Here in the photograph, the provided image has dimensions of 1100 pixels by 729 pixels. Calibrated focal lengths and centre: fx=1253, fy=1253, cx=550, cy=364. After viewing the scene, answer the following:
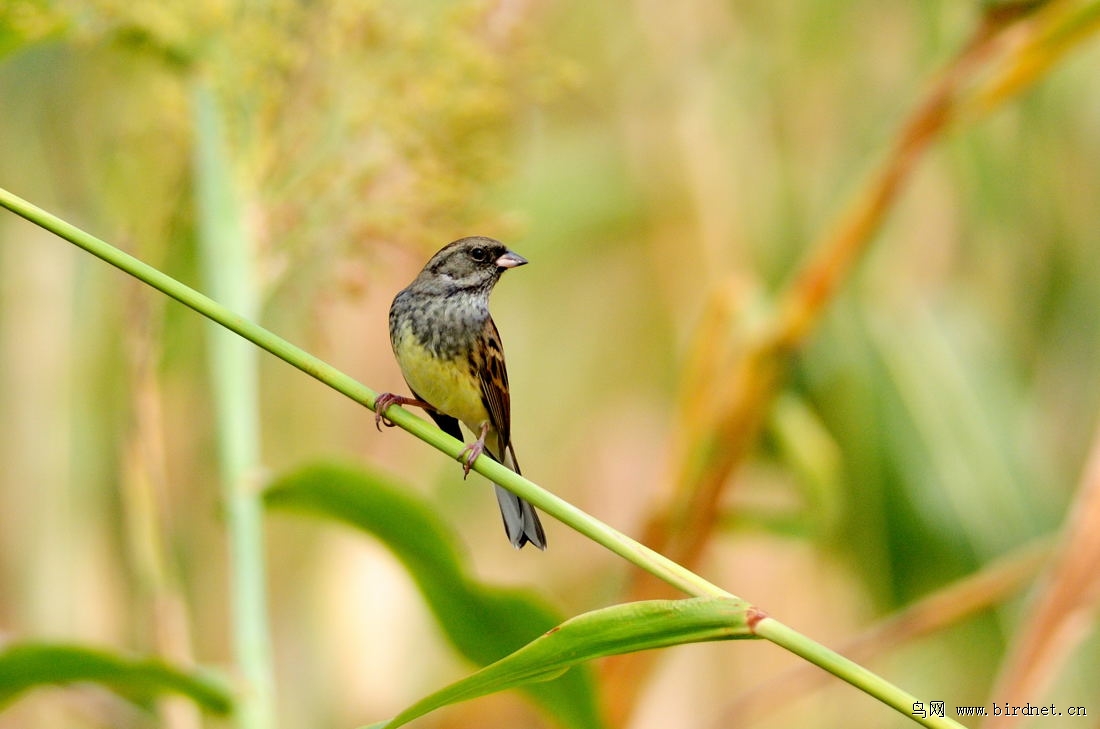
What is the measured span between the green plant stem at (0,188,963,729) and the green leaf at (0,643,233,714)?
0.74m

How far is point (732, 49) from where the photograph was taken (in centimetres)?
325

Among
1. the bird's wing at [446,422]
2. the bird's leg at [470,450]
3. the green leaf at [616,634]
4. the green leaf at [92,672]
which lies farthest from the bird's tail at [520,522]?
the green leaf at [616,634]

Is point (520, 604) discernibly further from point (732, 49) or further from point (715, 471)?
point (732, 49)

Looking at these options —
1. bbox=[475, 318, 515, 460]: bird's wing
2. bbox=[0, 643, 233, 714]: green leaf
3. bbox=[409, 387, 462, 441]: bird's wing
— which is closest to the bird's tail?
bbox=[475, 318, 515, 460]: bird's wing

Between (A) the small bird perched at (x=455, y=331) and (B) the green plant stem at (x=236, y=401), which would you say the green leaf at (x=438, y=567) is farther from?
(A) the small bird perched at (x=455, y=331)

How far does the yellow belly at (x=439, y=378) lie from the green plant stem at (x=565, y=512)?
1.06m

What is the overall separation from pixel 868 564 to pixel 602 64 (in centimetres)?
148

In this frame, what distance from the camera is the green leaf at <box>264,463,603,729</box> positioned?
6.01ft

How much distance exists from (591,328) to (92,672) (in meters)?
1.90

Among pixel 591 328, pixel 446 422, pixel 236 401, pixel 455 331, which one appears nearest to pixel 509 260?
pixel 455 331

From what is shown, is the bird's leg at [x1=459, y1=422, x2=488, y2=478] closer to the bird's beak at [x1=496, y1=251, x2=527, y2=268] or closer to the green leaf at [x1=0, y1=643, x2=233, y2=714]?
the bird's beak at [x1=496, y1=251, x2=527, y2=268]

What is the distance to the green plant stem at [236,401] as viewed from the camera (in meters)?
1.84

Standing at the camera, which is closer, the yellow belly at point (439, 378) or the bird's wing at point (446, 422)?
the yellow belly at point (439, 378)

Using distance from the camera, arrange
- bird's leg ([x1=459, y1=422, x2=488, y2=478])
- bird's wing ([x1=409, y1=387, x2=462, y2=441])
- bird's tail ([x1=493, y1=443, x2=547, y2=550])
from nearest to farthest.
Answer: bird's leg ([x1=459, y1=422, x2=488, y2=478]) → bird's tail ([x1=493, y1=443, x2=547, y2=550]) → bird's wing ([x1=409, y1=387, x2=462, y2=441])
